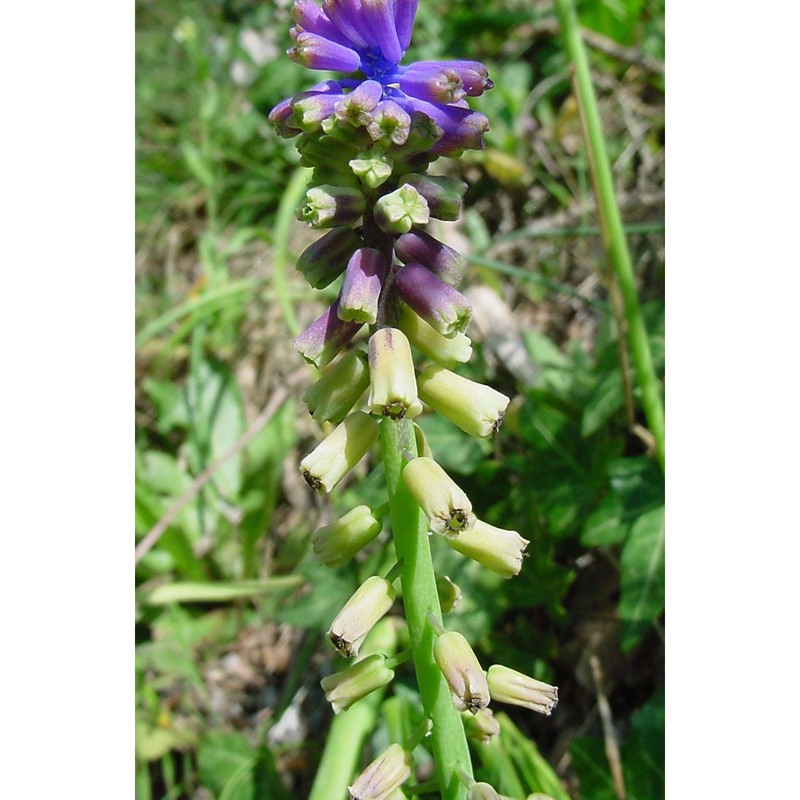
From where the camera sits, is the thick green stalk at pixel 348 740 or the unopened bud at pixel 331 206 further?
the thick green stalk at pixel 348 740

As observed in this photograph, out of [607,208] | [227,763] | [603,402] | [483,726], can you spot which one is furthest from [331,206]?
[227,763]

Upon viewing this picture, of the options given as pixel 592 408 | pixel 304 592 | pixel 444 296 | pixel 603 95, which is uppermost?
pixel 603 95

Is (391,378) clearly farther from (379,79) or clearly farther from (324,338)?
(379,79)

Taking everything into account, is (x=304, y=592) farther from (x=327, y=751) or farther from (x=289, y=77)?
(x=289, y=77)

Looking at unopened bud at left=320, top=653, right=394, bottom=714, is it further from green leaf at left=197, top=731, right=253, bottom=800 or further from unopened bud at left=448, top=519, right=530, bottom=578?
green leaf at left=197, top=731, right=253, bottom=800

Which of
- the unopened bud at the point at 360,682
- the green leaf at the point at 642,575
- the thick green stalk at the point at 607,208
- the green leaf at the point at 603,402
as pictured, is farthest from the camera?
the green leaf at the point at 603,402

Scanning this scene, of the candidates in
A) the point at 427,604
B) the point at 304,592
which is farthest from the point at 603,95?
the point at 427,604

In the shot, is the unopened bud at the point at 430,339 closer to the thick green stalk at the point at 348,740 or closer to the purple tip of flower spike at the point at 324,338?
the purple tip of flower spike at the point at 324,338

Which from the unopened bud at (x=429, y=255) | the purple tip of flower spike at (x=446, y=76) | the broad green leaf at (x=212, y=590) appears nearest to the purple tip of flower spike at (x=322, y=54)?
the purple tip of flower spike at (x=446, y=76)
